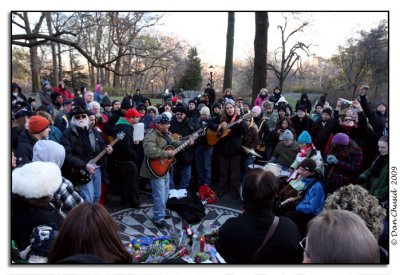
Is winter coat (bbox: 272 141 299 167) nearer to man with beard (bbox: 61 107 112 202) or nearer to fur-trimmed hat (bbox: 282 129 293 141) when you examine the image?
fur-trimmed hat (bbox: 282 129 293 141)

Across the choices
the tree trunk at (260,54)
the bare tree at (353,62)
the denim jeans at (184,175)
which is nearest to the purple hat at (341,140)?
the denim jeans at (184,175)

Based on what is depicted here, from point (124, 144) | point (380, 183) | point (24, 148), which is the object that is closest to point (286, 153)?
point (380, 183)

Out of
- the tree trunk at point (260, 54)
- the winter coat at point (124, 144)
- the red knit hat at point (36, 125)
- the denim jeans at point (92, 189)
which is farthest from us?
the tree trunk at point (260, 54)

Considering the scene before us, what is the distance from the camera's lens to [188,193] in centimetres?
623

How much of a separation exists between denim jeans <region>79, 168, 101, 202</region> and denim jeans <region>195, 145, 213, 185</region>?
7.67ft

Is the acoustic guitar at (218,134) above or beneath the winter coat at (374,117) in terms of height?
beneath

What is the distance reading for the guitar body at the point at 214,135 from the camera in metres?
6.25

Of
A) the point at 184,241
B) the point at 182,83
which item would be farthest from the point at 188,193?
the point at 182,83

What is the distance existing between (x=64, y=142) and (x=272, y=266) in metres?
3.34

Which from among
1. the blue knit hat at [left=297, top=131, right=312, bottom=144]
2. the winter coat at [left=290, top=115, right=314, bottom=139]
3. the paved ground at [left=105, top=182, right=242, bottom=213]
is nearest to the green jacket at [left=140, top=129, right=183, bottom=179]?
the paved ground at [left=105, top=182, right=242, bottom=213]

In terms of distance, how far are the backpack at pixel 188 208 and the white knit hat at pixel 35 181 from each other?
3.19m

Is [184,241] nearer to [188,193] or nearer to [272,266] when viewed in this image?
[188,193]

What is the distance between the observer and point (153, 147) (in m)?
4.90

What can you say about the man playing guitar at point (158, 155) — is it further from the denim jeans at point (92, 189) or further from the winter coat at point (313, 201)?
the winter coat at point (313, 201)
